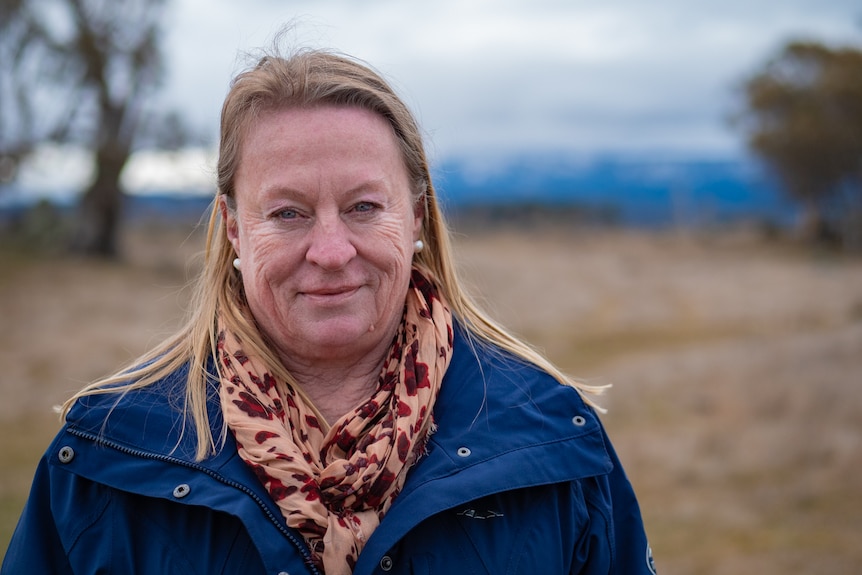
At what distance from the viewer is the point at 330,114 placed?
225cm

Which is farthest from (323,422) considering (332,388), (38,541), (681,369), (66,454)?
(681,369)

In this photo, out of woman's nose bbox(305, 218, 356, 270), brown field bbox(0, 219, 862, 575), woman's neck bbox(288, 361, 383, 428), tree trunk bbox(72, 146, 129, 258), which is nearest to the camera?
woman's nose bbox(305, 218, 356, 270)

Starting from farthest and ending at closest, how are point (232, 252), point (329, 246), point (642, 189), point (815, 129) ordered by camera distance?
point (642, 189), point (815, 129), point (232, 252), point (329, 246)

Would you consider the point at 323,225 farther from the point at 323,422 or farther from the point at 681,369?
the point at 681,369

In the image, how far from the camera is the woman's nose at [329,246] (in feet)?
7.30

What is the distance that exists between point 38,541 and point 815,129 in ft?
119

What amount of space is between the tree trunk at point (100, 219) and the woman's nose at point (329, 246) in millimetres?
22471

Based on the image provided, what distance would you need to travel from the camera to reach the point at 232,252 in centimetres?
260

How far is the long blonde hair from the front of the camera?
2.27m

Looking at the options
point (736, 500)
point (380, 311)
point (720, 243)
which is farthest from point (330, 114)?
point (720, 243)

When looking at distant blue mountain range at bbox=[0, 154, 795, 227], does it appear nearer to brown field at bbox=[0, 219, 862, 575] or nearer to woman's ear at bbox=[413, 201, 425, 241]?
brown field at bbox=[0, 219, 862, 575]

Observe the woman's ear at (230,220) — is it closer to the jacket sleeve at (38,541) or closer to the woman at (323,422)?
the woman at (323,422)

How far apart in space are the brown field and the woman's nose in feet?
2.49

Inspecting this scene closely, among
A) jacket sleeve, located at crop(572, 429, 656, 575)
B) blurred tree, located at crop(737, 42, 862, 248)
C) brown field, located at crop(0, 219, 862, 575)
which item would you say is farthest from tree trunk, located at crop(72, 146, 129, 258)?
blurred tree, located at crop(737, 42, 862, 248)
